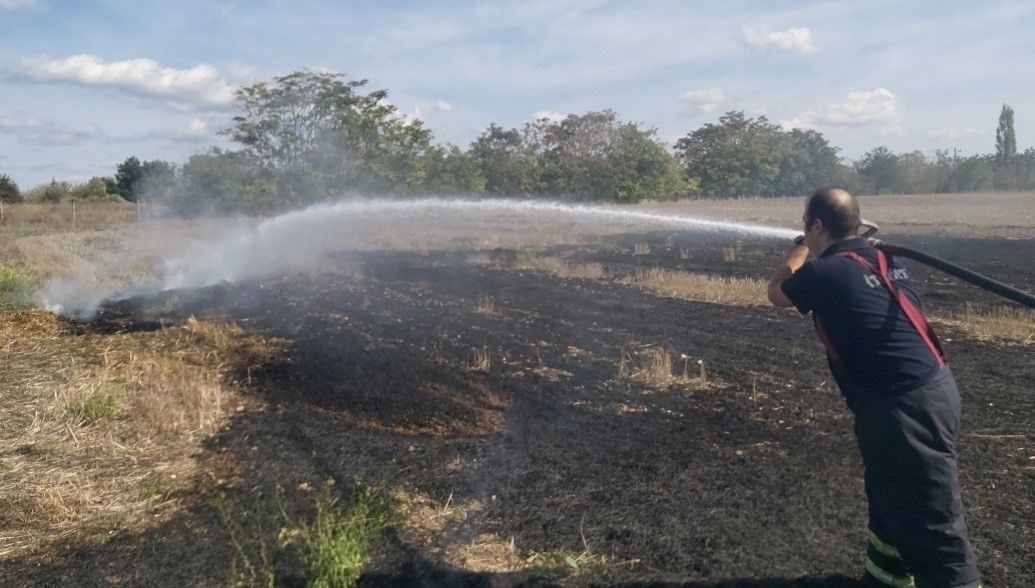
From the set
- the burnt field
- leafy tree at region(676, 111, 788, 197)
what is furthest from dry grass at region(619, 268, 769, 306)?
leafy tree at region(676, 111, 788, 197)

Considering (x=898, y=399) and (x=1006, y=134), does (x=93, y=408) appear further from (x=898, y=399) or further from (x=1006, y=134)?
(x=1006, y=134)

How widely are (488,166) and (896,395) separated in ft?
122

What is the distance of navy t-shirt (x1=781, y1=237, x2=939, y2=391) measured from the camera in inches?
132

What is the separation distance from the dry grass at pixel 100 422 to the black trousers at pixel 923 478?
4.72 m

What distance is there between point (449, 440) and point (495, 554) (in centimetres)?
213

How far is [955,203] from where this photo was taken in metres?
49.2

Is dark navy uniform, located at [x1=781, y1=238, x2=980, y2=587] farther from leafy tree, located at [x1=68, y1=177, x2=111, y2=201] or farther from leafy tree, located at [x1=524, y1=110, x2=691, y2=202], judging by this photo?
leafy tree, located at [x1=68, y1=177, x2=111, y2=201]

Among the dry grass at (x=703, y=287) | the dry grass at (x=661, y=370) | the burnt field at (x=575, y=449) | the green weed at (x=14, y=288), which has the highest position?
the green weed at (x=14, y=288)

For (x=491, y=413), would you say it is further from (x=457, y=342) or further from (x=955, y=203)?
(x=955, y=203)

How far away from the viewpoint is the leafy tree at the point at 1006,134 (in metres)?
80.1

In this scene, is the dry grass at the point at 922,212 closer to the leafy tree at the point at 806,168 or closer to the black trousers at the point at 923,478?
the leafy tree at the point at 806,168

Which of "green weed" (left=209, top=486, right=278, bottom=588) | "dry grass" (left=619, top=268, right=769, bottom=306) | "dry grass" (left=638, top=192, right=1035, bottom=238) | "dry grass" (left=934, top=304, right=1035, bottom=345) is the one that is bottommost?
"green weed" (left=209, top=486, right=278, bottom=588)

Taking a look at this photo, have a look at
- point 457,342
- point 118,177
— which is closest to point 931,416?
point 457,342

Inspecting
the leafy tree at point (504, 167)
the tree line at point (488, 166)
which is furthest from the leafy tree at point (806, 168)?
the leafy tree at point (504, 167)
